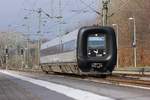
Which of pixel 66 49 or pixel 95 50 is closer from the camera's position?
pixel 95 50

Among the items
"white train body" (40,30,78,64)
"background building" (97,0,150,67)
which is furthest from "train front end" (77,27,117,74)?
"background building" (97,0,150,67)

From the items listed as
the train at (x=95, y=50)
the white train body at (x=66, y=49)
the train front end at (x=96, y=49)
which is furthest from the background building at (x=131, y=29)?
the train front end at (x=96, y=49)

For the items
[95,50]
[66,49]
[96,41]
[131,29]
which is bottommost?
[95,50]

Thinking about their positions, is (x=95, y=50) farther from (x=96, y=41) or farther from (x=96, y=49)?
(x=96, y=41)

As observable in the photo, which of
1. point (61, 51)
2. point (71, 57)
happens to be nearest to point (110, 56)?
point (71, 57)

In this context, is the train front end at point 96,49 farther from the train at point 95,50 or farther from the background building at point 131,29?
the background building at point 131,29

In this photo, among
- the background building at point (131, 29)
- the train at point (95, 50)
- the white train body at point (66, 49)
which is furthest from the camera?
the background building at point (131, 29)

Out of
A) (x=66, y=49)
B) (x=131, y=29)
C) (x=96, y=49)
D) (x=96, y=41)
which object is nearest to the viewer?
(x=96, y=49)

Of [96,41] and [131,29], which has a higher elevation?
[131,29]

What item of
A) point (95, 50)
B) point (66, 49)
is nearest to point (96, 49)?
point (95, 50)

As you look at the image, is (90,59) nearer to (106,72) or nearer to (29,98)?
(106,72)

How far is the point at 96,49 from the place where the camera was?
1497 inches

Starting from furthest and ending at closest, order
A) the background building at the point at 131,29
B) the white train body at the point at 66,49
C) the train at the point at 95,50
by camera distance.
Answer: the background building at the point at 131,29
the white train body at the point at 66,49
the train at the point at 95,50

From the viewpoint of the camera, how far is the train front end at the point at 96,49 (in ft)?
125
